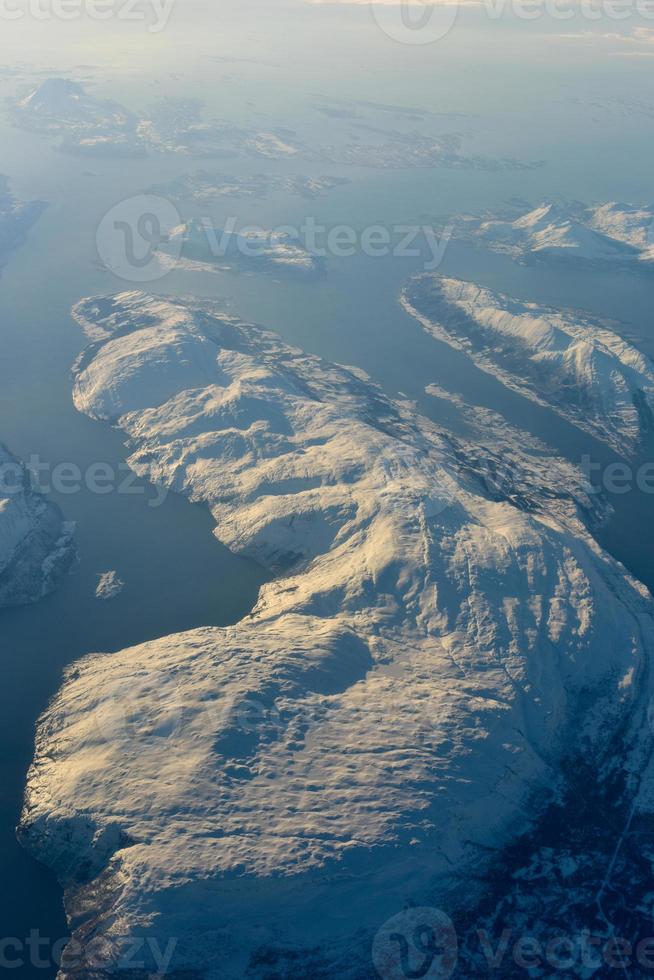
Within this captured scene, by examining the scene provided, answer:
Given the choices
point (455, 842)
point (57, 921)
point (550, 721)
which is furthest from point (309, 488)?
point (57, 921)

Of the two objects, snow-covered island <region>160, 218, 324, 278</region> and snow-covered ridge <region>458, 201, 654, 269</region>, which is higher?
snow-covered ridge <region>458, 201, 654, 269</region>

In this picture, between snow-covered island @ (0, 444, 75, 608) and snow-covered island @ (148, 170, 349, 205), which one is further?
snow-covered island @ (148, 170, 349, 205)

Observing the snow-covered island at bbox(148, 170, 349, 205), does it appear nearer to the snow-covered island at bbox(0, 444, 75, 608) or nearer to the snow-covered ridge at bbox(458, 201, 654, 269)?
the snow-covered ridge at bbox(458, 201, 654, 269)

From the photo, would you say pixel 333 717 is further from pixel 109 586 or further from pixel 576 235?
pixel 576 235

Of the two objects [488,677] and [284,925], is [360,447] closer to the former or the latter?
[488,677]

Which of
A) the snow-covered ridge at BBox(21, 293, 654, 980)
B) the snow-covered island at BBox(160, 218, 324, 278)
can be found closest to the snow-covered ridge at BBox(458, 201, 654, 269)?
the snow-covered island at BBox(160, 218, 324, 278)

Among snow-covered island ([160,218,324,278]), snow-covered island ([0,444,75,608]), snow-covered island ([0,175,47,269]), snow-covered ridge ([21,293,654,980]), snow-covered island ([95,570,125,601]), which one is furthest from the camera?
snow-covered island ([0,175,47,269])
